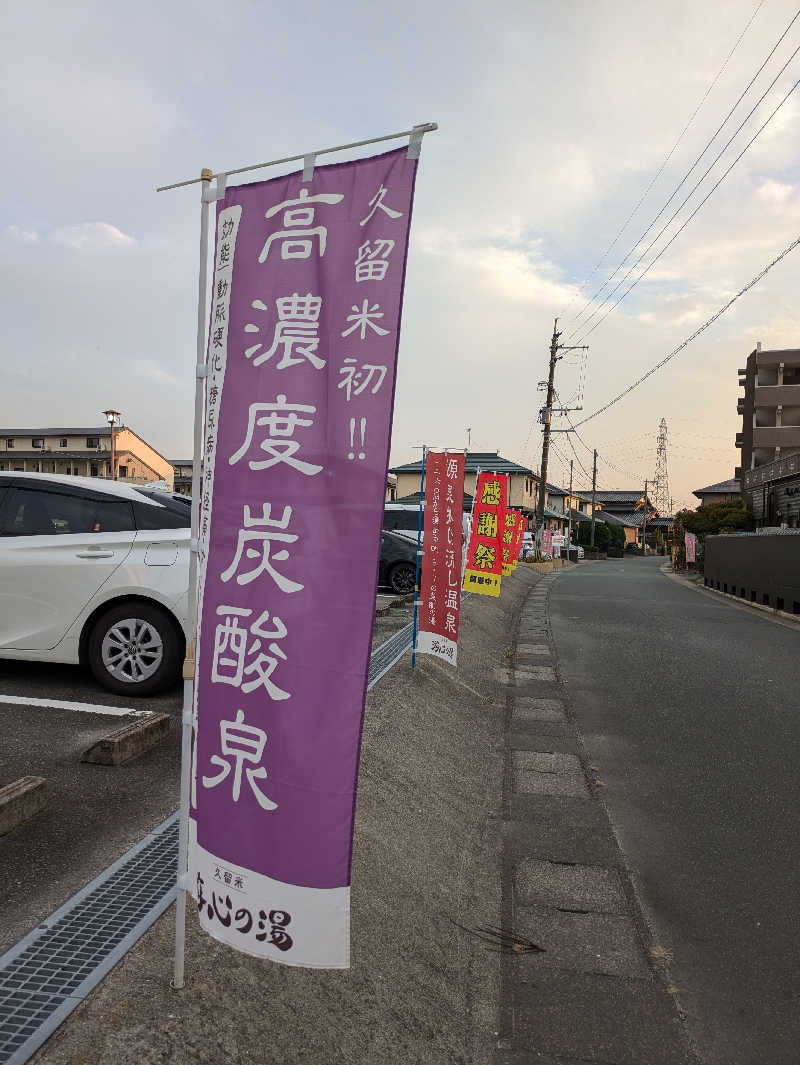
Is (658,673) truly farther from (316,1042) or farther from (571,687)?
(316,1042)

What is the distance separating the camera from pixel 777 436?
49.0 meters

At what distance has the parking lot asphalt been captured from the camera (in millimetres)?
3125

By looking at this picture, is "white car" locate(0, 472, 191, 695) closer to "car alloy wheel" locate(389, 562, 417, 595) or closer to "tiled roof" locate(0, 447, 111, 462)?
"car alloy wheel" locate(389, 562, 417, 595)

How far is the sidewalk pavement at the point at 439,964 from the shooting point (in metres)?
Answer: 2.31

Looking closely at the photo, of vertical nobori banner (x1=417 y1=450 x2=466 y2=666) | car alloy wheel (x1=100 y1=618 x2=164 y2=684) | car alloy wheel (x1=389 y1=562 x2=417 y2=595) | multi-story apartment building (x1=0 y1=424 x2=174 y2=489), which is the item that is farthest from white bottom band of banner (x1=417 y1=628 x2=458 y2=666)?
multi-story apartment building (x1=0 y1=424 x2=174 y2=489)

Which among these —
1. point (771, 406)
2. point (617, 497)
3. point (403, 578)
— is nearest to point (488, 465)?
point (771, 406)

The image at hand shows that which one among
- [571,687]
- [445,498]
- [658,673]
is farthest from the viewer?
[658,673]

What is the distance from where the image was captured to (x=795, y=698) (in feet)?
27.0

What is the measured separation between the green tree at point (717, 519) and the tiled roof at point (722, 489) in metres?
25.1

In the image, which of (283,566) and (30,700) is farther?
(30,700)

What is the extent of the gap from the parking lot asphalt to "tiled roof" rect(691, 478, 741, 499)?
233ft

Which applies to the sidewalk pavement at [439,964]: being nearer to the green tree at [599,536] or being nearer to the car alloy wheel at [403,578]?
the car alloy wheel at [403,578]

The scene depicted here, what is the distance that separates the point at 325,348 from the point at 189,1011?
205 centimetres

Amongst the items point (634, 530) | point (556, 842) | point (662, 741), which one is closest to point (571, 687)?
point (662, 741)
